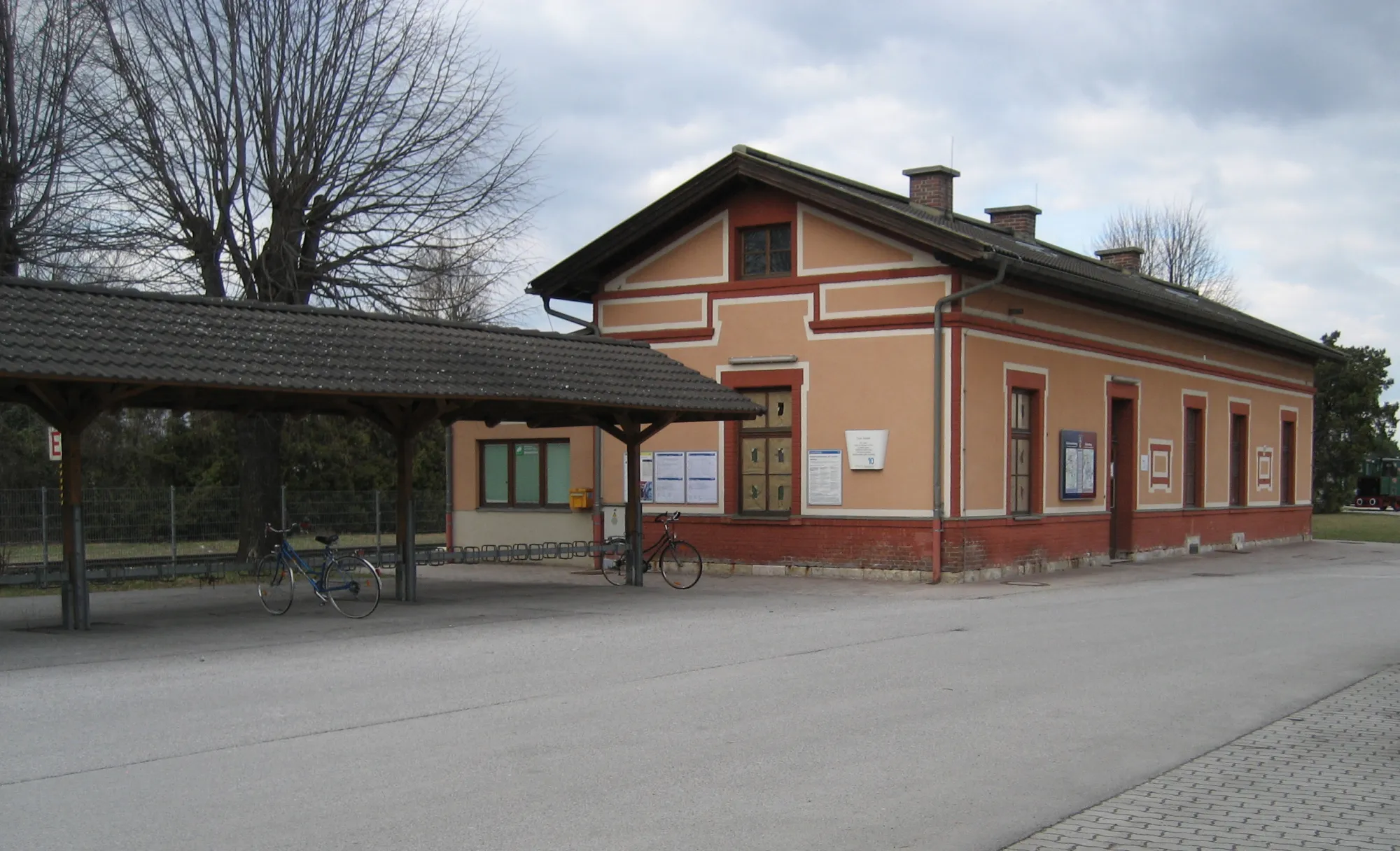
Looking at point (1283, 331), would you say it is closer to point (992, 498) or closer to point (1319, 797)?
point (992, 498)

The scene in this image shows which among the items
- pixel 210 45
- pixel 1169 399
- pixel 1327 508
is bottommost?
pixel 1327 508

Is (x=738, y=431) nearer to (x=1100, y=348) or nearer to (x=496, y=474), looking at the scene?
(x=496, y=474)

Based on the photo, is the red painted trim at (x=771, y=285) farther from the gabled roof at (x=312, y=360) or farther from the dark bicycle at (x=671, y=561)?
the dark bicycle at (x=671, y=561)

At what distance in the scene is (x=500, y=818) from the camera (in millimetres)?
6430

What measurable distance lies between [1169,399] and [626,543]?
42.7 feet

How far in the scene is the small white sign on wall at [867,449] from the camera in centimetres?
2102

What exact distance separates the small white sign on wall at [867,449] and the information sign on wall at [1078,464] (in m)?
4.03

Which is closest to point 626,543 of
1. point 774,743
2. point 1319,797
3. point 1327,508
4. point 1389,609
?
point 1389,609

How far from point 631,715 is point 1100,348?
17.6 meters

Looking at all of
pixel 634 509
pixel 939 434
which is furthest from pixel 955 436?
pixel 634 509

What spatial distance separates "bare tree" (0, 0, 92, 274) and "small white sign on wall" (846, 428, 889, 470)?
12.6 m

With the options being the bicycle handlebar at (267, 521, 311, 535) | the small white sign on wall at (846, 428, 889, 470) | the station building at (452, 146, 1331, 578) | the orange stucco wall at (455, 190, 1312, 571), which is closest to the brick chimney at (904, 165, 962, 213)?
the station building at (452, 146, 1331, 578)

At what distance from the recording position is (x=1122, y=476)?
26078mm

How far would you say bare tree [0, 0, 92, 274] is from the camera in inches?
833
